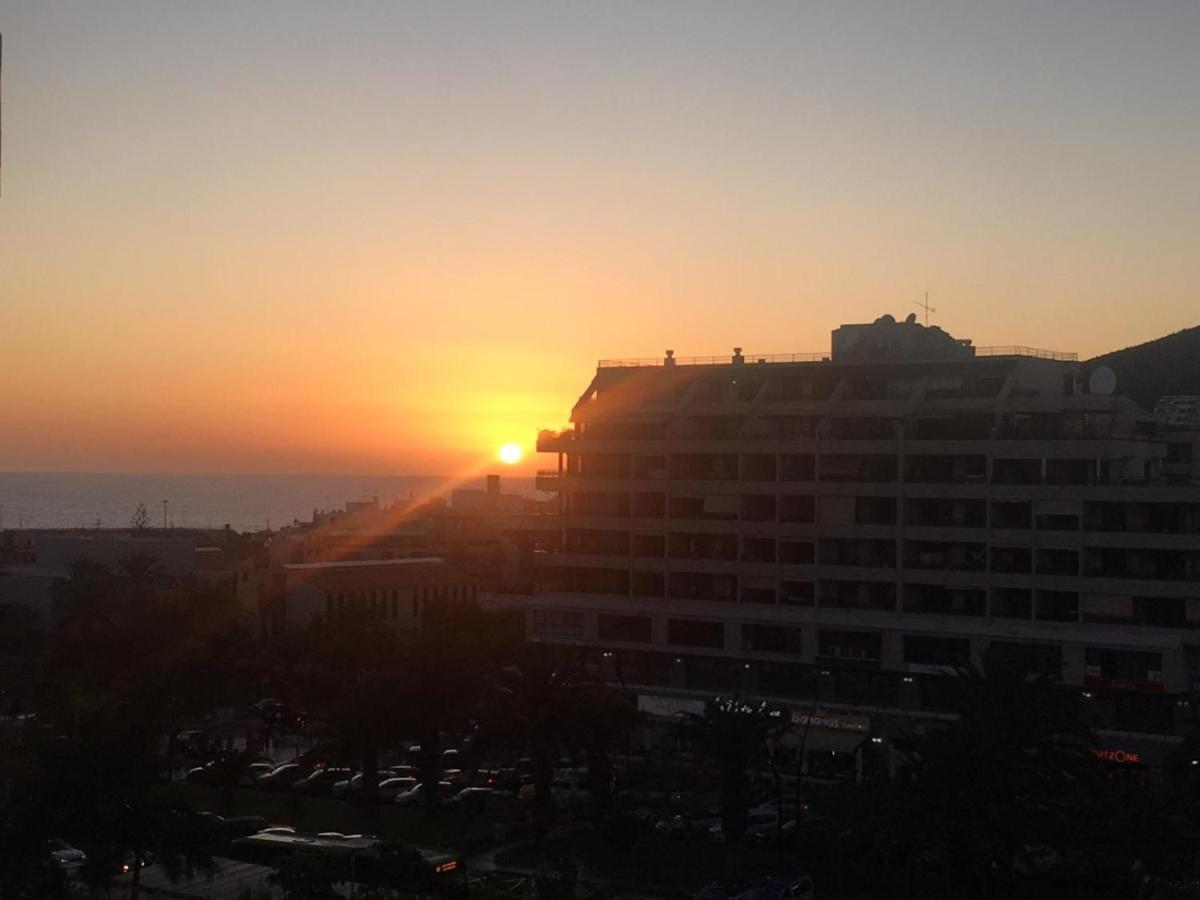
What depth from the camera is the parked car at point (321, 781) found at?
35147 mm

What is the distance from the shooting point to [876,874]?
25.1 metres

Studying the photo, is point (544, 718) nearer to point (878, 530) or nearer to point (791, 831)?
point (791, 831)

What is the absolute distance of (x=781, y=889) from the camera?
23766mm

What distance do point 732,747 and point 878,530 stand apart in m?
15.3

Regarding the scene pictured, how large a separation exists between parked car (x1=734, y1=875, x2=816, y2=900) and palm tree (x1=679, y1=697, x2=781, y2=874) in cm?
247

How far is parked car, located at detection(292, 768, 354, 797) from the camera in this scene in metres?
35.1

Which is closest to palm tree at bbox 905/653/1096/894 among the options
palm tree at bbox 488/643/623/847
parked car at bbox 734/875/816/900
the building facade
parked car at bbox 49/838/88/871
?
parked car at bbox 734/875/816/900

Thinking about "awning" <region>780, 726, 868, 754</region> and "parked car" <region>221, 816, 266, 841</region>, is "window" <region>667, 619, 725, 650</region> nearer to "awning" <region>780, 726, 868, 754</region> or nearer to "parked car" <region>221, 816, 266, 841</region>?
"awning" <region>780, 726, 868, 754</region>

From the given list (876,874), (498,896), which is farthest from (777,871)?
(498,896)

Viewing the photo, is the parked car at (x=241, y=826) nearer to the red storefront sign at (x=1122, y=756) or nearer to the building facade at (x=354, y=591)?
the red storefront sign at (x=1122, y=756)

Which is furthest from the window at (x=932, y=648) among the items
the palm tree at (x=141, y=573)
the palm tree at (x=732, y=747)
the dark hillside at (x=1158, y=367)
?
the dark hillside at (x=1158, y=367)

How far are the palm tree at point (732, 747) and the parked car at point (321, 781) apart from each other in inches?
452

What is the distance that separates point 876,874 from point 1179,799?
610cm

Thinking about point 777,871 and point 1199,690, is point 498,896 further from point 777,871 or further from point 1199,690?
point 1199,690
